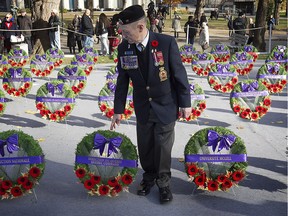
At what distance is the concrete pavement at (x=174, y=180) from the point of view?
4.32 metres

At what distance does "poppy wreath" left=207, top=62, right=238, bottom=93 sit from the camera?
9.11 meters

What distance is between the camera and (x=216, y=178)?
4.50 meters

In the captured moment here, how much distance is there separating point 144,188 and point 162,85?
1247 millimetres

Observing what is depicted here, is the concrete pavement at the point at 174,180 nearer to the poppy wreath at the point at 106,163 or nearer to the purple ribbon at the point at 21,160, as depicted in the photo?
the poppy wreath at the point at 106,163

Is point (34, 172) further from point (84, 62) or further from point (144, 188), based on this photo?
point (84, 62)

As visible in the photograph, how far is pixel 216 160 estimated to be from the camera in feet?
14.6

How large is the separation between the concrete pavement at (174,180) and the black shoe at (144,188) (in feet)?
0.20

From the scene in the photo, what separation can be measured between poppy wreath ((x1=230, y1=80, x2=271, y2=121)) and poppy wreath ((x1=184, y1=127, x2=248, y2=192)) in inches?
112

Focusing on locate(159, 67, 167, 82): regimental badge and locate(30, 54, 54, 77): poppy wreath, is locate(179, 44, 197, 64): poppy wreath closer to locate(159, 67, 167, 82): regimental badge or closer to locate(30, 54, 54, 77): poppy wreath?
locate(30, 54, 54, 77): poppy wreath

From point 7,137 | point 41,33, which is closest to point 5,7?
point 41,33

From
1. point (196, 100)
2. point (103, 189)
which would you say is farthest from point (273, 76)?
point (103, 189)

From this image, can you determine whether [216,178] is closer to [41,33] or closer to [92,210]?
[92,210]

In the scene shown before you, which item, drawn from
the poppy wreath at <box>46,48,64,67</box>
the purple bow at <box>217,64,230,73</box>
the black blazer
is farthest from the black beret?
the poppy wreath at <box>46,48,64,67</box>

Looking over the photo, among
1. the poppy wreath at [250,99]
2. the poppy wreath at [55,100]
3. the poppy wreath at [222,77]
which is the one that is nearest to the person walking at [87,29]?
the poppy wreath at [222,77]
